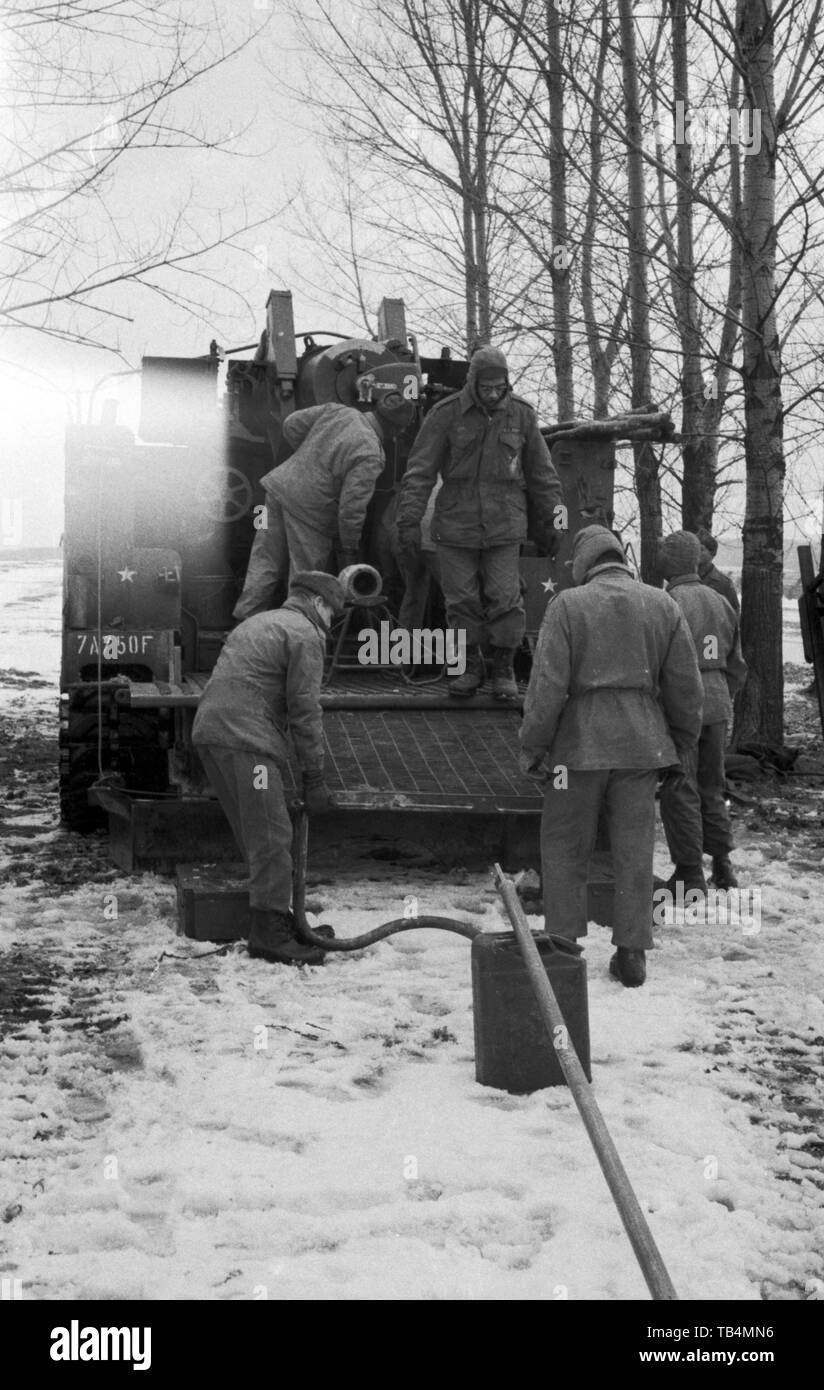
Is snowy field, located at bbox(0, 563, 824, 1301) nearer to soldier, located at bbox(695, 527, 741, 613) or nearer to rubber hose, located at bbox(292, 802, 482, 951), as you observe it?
rubber hose, located at bbox(292, 802, 482, 951)

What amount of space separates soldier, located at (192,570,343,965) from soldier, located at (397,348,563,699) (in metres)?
2.17

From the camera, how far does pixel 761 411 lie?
441 inches

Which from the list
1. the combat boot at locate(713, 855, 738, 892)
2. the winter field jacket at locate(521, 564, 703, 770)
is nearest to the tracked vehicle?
the combat boot at locate(713, 855, 738, 892)

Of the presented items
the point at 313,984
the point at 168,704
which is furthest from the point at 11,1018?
the point at 168,704

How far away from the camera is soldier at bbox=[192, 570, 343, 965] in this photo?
632 centimetres

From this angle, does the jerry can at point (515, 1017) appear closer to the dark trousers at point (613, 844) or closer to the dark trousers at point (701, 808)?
the dark trousers at point (613, 844)

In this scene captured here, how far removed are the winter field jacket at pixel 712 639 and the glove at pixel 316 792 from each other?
2.14m

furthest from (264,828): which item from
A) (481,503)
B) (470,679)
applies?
(481,503)

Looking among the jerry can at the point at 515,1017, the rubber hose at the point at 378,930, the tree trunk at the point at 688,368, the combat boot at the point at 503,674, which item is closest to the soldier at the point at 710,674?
the combat boot at the point at 503,674

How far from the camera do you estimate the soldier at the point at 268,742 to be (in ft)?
20.7

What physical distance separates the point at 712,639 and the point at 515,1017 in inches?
131
